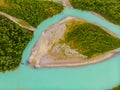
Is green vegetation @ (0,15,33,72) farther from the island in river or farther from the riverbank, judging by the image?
the island in river

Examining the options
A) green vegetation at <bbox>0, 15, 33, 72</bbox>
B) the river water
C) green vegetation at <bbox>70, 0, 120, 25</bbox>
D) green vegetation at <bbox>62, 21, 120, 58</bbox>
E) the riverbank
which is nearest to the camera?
green vegetation at <bbox>0, 15, 33, 72</bbox>

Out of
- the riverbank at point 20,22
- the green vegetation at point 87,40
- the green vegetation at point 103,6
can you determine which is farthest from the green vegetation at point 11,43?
the green vegetation at point 103,6

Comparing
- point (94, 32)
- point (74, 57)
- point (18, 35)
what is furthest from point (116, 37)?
point (18, 35)

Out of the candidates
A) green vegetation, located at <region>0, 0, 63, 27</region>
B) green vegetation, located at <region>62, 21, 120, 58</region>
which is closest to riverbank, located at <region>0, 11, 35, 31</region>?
green vegetation, located at <region>0, 0, 63, 27</region>

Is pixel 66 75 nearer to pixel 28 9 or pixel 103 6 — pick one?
pixel 28 9

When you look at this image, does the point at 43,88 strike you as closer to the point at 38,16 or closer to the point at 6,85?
the point at 6,85

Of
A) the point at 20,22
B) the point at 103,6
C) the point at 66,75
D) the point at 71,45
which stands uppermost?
the point at 103,6

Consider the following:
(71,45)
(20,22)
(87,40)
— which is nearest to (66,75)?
(71,45)
